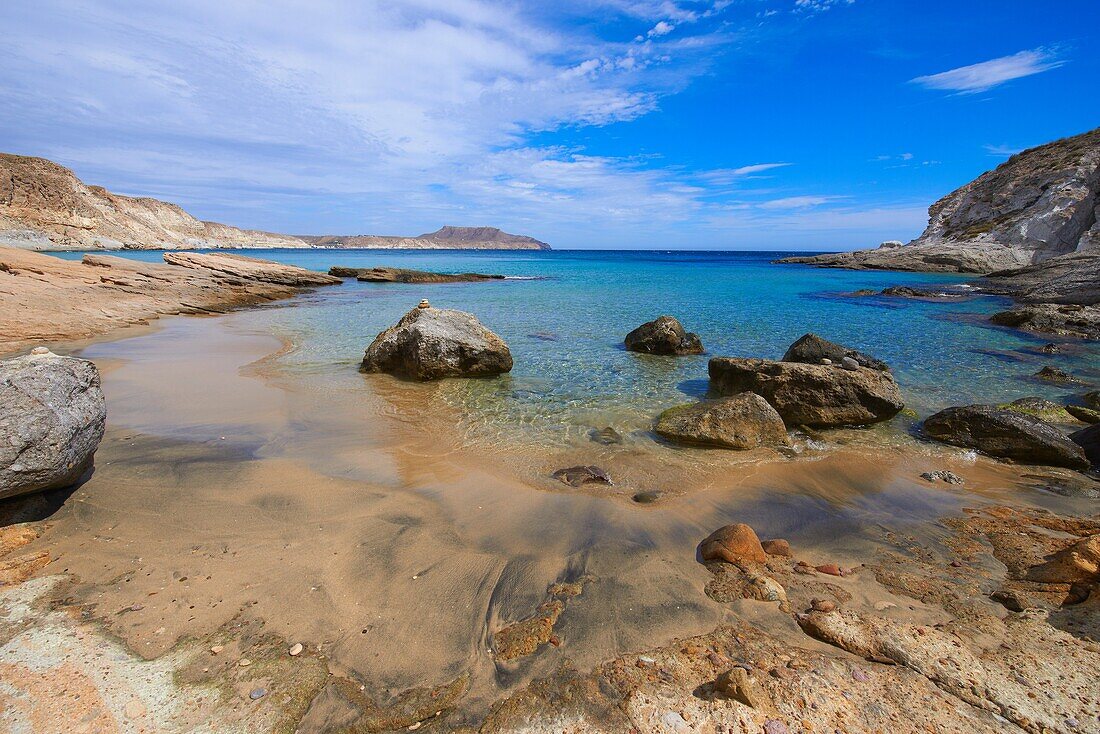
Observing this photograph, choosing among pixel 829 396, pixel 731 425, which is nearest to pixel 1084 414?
pixel 829 396

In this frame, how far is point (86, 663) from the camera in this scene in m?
2.59

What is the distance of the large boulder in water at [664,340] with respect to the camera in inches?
492

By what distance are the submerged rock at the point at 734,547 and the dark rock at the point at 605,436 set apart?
2722 millimetres

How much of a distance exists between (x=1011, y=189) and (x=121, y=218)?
446ft

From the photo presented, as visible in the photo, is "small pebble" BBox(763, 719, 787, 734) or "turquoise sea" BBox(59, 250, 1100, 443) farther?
"turquoise sea" BBox(59, 250, 1100, 443)

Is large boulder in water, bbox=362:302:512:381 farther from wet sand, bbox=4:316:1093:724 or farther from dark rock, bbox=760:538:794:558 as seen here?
dark rock, bbox=760:538:794:558

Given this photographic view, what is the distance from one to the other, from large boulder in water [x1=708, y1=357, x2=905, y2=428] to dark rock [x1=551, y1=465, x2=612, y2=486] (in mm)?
3820

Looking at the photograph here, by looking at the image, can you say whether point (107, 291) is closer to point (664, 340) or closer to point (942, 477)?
point (664, 340)

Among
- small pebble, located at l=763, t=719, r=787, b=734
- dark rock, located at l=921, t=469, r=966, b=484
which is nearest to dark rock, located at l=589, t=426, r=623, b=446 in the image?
dark rock, located at l=921, t=469, r=966, b=484

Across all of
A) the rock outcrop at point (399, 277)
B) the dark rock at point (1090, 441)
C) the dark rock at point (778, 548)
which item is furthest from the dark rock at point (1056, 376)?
the rock outcrop at point (399, 277)

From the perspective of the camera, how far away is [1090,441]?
6422 millimetres

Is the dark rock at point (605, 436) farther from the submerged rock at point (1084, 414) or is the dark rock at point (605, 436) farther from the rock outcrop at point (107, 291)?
the rock outcrop at point (107, 291)

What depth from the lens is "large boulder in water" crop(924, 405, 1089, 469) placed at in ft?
20.3

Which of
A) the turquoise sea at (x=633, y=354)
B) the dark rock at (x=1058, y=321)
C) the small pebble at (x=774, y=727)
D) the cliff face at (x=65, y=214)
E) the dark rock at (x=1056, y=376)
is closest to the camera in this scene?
the small pebble at (x=774, y=727)
